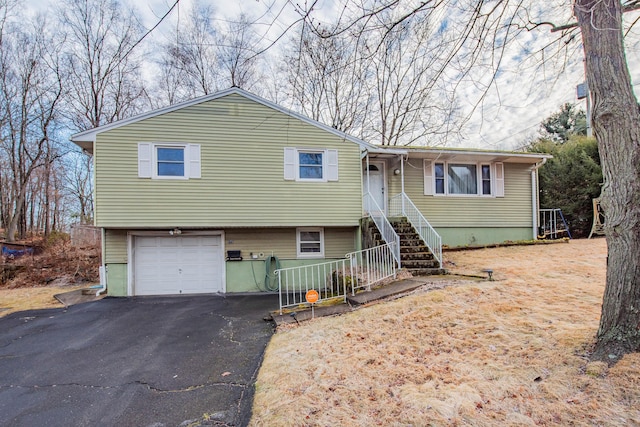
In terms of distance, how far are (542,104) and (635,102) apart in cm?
185

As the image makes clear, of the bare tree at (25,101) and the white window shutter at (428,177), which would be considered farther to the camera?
the bare tree at (25,101)

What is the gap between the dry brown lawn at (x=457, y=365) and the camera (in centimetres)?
258

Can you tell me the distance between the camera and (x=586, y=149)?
14.8m

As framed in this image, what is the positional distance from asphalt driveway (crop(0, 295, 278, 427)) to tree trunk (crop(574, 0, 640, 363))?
12.5ft

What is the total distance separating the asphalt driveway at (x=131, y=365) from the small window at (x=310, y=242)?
3.08 m

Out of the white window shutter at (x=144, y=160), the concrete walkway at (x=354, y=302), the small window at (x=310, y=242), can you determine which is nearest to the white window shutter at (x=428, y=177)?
the small window at (x=310, y=242)

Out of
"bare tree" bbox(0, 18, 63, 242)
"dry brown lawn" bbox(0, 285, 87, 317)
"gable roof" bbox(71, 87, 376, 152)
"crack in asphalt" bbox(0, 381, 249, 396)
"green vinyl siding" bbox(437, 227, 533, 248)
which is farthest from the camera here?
"bare tree" bbox(0, 18, 63, 242)

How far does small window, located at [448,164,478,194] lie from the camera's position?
1212 centimetres

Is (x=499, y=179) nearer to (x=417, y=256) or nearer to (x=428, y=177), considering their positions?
(x=428, y=177)

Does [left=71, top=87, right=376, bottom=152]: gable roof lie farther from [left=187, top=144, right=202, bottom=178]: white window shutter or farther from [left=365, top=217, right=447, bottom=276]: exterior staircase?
[left=365, top=217, right=447, bottom=276]: exterior staircase

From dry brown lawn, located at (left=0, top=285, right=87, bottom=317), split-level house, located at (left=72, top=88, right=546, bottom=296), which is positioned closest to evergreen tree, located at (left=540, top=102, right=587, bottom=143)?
split-level house, located at (left=72, top=88, right=546, bottom=296)

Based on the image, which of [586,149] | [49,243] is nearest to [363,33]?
[586,149]

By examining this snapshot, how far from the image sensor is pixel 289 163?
10266mm

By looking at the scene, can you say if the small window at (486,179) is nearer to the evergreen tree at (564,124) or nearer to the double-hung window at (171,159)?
the double-hung window at (171,159)
